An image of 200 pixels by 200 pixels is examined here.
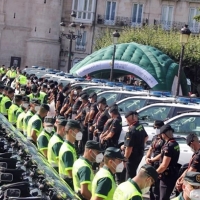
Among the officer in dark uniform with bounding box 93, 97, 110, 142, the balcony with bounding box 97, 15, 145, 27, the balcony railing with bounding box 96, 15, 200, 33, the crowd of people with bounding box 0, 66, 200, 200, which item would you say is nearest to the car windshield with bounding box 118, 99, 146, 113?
the crowd of people with bounding box 0, 66, 200, 200

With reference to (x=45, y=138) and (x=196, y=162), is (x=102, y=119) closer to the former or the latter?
(x=45, y=138)

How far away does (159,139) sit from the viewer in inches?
448

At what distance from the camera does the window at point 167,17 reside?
50.3 metres

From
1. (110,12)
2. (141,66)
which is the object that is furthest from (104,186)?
(110,12)

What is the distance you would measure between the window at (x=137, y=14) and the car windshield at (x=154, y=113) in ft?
120

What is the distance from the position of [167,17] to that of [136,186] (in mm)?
44679

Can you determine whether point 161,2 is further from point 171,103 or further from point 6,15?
point 171,103

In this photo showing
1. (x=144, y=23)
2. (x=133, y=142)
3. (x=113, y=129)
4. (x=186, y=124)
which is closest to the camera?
(x=133, y=142)

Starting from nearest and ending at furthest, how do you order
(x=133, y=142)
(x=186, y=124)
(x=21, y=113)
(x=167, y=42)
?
1. (x=133, y=142)
2. (x=186, y=124)
3. (x=21, y=113)
4. (x=167, y=42)

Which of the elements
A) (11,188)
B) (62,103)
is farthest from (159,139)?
(62,103)

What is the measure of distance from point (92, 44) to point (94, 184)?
144 ft

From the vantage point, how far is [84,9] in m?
51.7

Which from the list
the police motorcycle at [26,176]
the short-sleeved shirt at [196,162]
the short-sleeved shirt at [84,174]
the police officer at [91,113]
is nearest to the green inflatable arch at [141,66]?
the police officer at [91,113]

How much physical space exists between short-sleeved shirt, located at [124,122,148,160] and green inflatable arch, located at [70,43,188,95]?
19250 millimetres
